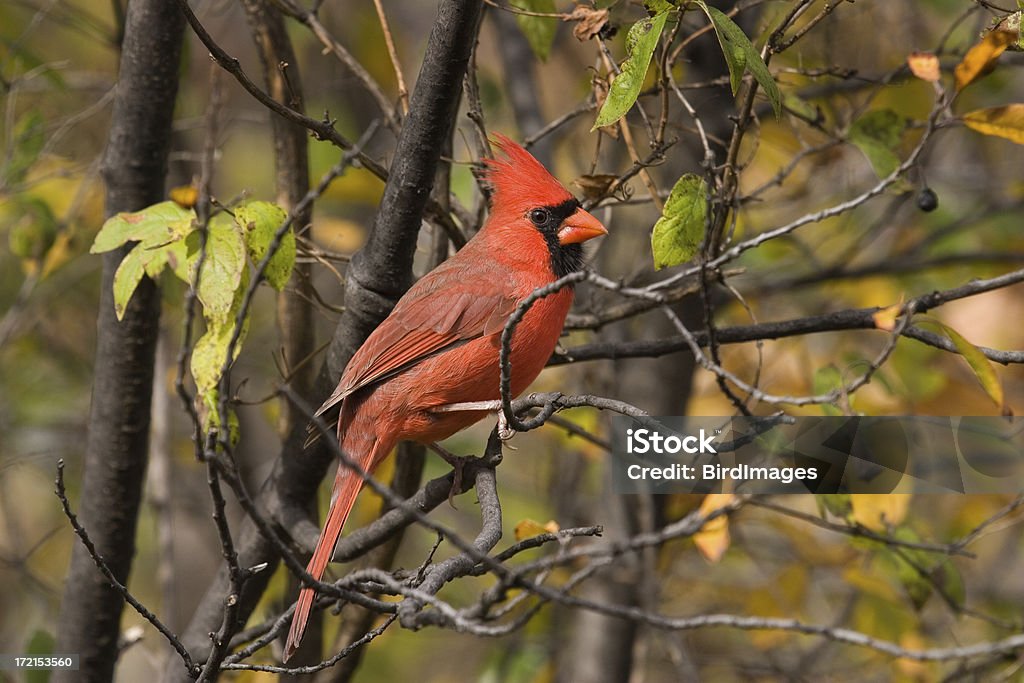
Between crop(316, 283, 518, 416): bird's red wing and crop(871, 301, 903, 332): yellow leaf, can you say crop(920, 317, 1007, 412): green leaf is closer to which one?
crop(871, 301, 903, 332): yellow leaf

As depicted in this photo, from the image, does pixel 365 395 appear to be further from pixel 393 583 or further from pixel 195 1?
pixel 195 1

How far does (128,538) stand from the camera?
265 centimetres

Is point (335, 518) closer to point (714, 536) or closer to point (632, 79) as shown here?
point (714, 536)

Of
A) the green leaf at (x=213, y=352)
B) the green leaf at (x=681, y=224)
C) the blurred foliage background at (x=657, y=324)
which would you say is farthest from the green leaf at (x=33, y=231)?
the green leaf at (x=681, y=224)

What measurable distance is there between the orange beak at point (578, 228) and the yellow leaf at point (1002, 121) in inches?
34.3

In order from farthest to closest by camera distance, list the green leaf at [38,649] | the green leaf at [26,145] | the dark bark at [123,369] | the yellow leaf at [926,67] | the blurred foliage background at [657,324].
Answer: the blurred foliage background at [657,324] < the green leaf at [26,145] < the green leaf at [38,649] < the dark bark at [123,369] < the yellow leaf at [926,67]

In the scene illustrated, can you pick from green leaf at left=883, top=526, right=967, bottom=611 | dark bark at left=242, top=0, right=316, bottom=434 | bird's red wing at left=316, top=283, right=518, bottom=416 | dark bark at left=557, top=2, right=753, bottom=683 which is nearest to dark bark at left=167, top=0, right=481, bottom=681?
bird's red wing at left=316, top=283, right=518, bottom=416

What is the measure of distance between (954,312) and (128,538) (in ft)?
12.2

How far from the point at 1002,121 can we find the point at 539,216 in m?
1.07

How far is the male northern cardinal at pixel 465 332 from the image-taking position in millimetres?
2346

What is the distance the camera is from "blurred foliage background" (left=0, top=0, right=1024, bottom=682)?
10.3ft

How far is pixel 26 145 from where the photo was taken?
2947 mm

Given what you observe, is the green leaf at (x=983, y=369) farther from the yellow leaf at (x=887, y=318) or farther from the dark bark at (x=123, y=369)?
the dark bark at (x=123, y=369)

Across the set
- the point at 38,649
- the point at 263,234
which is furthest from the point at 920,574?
the point at 38,649
